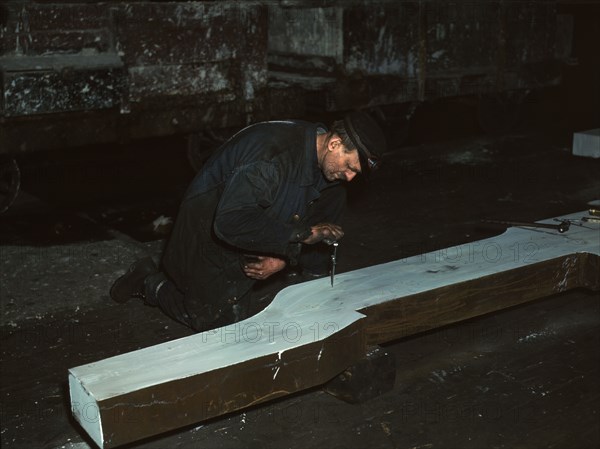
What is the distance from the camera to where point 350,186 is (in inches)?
314

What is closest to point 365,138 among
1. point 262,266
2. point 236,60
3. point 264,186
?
point 264,186

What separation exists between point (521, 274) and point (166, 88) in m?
4.30

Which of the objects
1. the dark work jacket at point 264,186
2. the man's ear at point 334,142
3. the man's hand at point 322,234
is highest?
the man's ear at point 334,142

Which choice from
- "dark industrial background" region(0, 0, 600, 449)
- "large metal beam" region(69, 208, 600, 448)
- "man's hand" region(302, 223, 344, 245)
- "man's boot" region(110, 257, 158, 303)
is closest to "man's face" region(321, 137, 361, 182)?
"man's hand" region(302, 223, 344, 245)

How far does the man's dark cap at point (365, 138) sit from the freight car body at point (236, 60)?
367cm

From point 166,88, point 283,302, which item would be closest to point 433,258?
point 283,302

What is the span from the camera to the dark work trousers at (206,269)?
4414 mm

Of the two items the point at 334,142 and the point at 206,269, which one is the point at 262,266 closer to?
the point at 206,269

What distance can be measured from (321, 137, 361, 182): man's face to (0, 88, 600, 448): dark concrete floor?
3.72 ft

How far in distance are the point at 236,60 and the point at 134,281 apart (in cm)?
337

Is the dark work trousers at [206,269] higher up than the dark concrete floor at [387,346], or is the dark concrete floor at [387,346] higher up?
the dark work trousers at [206,269]

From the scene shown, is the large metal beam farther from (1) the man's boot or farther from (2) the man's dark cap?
(1) the man's boot

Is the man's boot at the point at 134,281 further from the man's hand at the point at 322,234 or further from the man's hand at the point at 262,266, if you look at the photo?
the man's hand at the point at 322,234

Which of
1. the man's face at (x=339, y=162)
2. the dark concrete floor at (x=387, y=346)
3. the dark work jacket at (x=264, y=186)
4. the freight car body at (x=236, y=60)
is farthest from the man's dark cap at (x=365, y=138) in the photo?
the freight car body at (x=236, y=60)
